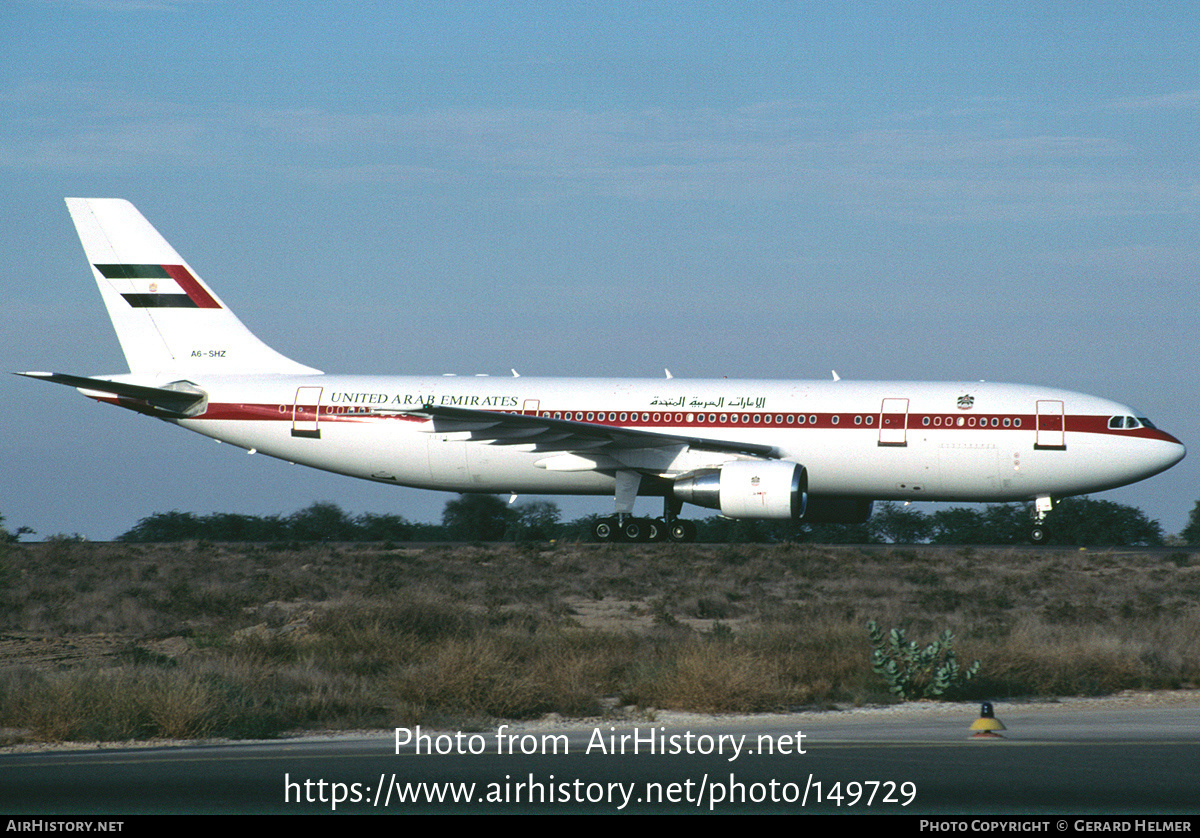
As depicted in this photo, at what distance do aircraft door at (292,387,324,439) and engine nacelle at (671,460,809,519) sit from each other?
31.2ft

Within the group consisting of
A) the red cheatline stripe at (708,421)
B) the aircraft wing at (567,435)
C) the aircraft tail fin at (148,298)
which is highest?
the aircraft tail fin at (148,298)

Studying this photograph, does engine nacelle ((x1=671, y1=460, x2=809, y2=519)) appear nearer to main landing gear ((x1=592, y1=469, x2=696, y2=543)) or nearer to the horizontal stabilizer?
main landing gear ((x1=592, y1=469, x2=696, y2=543))

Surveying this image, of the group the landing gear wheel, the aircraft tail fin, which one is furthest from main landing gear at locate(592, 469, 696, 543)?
the aircraft tail fin

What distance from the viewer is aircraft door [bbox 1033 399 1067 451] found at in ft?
93.0

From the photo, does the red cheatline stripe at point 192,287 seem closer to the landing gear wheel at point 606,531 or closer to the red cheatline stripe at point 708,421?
the red cheatline stripe at point 708,421

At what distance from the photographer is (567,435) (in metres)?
29.1

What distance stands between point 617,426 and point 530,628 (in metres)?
12.6

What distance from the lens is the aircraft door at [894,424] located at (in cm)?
2859

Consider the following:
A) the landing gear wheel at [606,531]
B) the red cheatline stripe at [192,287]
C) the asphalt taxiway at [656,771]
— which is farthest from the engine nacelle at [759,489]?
the asphalt taxiway at [656,771]

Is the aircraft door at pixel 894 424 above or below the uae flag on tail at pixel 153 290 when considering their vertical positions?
below

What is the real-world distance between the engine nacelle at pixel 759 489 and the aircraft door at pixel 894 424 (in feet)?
6.96
